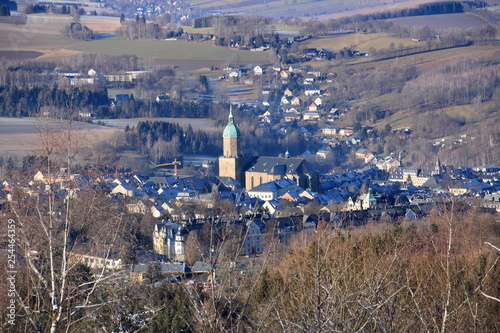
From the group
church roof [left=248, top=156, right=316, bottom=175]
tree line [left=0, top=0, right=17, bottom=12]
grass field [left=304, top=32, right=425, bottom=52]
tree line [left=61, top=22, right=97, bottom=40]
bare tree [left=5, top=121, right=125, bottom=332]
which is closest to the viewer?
bare tree [left=5, top=121, right=125, bottom=332]

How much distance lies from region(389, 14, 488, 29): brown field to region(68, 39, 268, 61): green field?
879 inches

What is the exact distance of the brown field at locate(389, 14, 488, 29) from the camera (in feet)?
392

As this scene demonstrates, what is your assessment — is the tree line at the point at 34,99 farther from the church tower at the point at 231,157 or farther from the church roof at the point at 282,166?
the church roof at the point at 282,166

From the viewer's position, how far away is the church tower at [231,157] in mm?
60438

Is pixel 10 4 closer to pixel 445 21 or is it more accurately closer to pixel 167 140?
→ pixel 167 140

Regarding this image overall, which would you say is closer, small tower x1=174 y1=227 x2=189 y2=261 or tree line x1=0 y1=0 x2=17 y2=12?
small tower x1=174 y1=227 x2=189 y2=261

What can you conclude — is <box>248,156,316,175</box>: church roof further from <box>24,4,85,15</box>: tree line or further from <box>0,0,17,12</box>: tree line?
<box>24,4,85,15</box>: tree line

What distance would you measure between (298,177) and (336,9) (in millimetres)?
99682

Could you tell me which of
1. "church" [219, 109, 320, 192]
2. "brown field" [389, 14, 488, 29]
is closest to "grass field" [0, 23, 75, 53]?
"church" [219, 109, 320, 192]

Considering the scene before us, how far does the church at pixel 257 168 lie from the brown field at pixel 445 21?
64.2m

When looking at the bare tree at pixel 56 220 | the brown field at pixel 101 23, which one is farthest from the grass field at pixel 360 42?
the bare tree at pixel 56 220

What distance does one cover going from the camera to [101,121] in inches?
2928

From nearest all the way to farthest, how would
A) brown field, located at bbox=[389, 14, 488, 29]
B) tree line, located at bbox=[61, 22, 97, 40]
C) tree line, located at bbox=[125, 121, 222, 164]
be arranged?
tree line, located at bbox=[125, 121, 222, 164] < tree line, located at bbox=[61, 22, 97, 40] < brown field, located at bbox=[389, 14, 488, 29]

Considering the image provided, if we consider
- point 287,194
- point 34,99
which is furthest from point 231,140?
point 34,99
